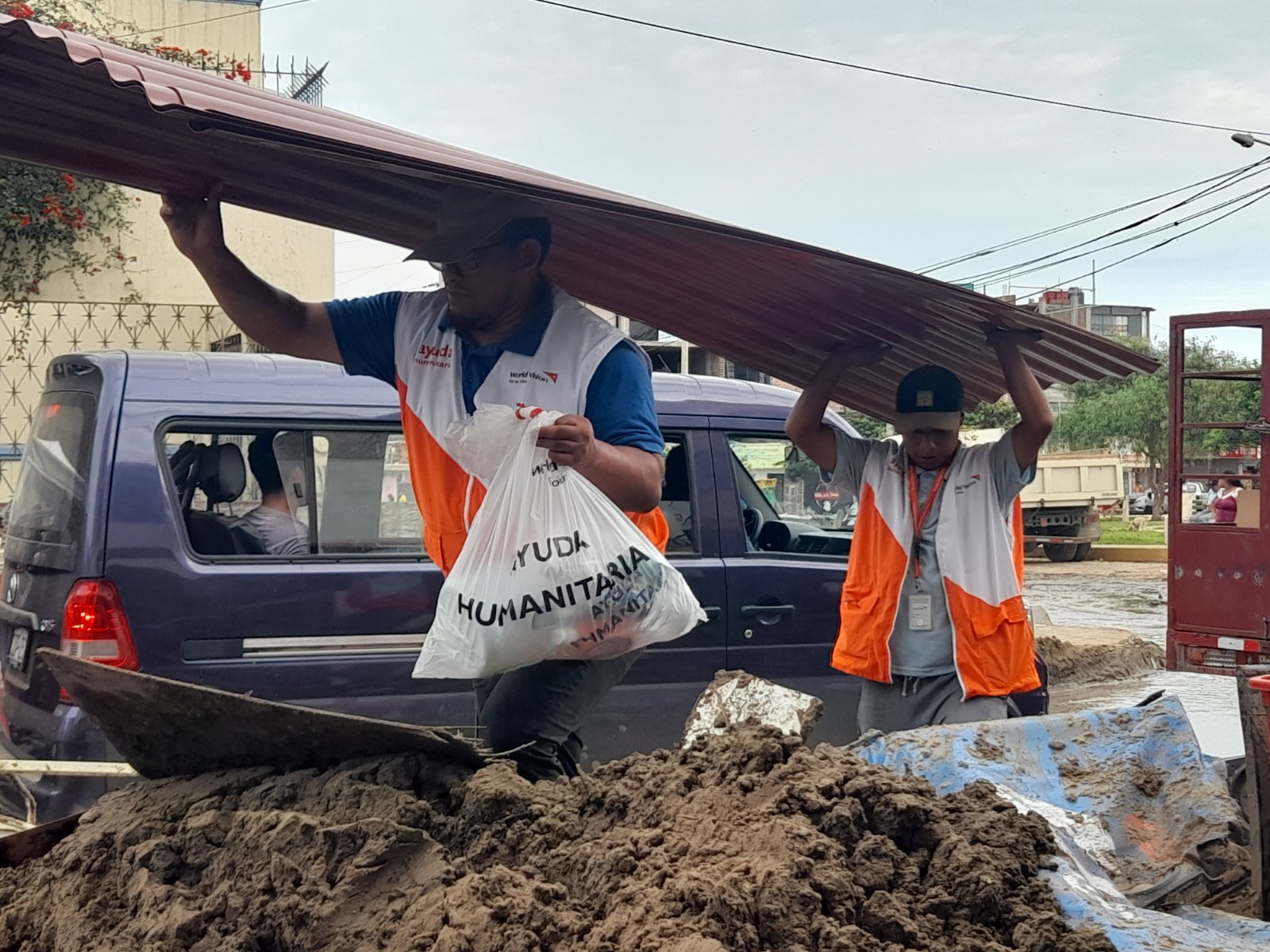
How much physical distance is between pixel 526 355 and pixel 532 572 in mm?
555

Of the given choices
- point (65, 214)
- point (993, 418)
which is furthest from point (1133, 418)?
point (65, 214)

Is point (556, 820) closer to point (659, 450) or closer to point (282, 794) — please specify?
point (282, 794)

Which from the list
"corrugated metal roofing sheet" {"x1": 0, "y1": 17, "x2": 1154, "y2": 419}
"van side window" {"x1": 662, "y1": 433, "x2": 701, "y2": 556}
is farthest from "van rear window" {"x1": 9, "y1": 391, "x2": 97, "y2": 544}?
"van side window" {"x1": 662, "y1": 433, "x2": 701, "y2": 556}

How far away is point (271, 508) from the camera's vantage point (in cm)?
450

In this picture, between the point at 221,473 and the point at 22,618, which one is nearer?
the point at 22,618

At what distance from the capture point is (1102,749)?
2758 mm

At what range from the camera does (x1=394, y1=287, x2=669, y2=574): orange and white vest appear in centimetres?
287

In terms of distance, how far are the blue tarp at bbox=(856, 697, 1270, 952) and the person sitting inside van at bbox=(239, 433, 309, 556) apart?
2.52m

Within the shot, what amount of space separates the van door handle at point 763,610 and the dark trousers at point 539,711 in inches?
84.4

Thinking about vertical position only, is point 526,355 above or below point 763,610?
above

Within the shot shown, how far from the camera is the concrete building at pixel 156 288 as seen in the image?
12.4 meters

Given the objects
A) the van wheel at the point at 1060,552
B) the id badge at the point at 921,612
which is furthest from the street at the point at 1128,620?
the id badge at the point at 921,612

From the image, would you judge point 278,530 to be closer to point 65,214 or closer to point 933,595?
point 933,595

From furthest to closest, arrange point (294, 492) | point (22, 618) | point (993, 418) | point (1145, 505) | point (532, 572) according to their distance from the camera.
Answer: point (1145, 505) → point (993, 418) → point (294, 492) → point (22, 618) → point (532, 572)
